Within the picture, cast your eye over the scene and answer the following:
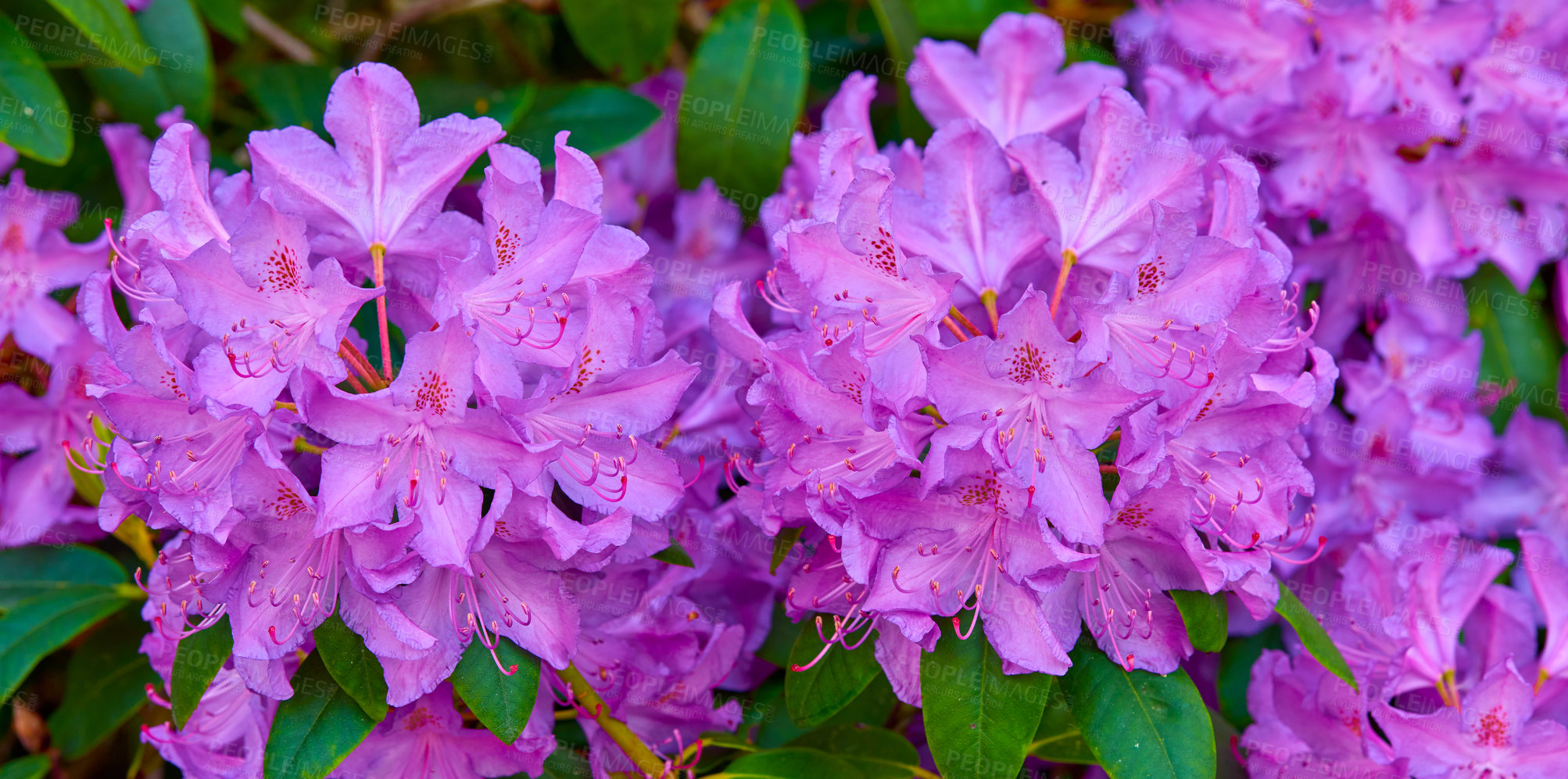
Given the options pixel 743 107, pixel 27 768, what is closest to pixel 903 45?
pixel 743 107

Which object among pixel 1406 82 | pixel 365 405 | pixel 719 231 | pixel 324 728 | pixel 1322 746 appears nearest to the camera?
pixel 365 405

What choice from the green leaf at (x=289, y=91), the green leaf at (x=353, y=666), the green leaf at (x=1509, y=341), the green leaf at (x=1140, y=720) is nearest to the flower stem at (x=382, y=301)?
the green leaf at (x=353, y=666)

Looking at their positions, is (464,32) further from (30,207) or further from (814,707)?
(814,707)

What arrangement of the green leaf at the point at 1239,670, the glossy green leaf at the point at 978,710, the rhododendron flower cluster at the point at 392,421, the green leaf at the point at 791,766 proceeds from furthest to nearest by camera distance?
the green leaf at the point at 1239,670, the green leaf at the point at 791,766, the glossy green leaf at the point at 978,710, the rhododendron flower cluster at the point at 392,421

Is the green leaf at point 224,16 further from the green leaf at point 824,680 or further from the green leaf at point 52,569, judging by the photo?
the green leaf at point 824,680

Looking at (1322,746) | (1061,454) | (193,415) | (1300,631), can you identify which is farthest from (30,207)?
(1322,746)

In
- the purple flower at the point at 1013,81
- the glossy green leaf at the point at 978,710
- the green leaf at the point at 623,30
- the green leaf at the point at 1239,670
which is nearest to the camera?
the glossy green leaf at the point at 978,710
